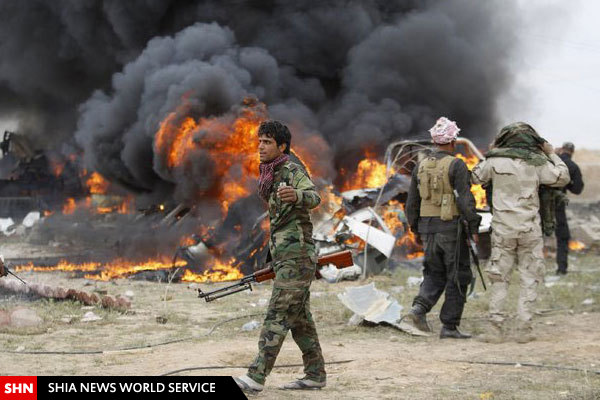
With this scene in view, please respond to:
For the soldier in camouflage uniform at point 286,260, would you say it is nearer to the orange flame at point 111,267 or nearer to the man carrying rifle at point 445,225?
the man carrying rifle at point 445,225

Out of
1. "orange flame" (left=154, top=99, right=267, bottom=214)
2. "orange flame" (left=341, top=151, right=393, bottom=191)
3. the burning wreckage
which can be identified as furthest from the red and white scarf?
"orange flame" (left=341, top=151, right=393, bottom=191)

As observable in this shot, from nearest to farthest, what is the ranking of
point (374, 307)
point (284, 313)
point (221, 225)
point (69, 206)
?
point (284, 313) → point (374, 307) → point (221, 225) → point (69, 206)

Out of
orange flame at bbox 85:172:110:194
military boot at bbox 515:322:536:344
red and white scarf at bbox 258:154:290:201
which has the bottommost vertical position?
military boot at bbox 515:322:536:344

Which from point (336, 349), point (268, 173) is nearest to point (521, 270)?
point (336, 349)

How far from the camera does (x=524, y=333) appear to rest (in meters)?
6.33

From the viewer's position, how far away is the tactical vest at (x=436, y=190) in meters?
6.46

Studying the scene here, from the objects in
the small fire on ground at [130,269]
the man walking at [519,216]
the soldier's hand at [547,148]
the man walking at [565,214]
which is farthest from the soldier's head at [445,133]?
the small fire on ground at [130,269]

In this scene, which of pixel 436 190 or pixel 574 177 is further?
pixel 574 177

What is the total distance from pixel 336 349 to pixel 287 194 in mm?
2341

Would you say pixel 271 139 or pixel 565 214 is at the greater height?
pixel 565 214

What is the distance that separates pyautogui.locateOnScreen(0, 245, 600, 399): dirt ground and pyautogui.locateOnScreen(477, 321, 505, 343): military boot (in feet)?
0.33

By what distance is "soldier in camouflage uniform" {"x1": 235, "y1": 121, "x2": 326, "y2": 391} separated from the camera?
4.25 meters

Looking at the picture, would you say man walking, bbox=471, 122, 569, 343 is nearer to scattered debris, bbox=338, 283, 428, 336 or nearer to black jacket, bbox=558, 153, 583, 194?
scattered debris, bbox=338, 283, 428, 336

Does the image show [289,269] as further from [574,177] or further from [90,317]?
[574,177]
